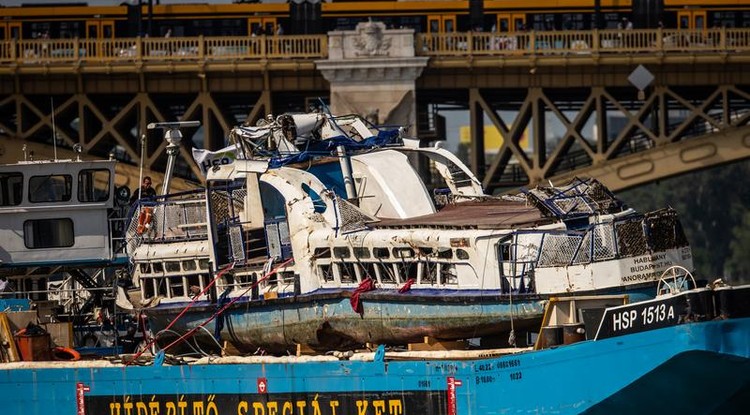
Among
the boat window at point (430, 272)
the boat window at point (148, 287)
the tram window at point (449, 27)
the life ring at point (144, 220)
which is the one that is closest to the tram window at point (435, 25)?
the tram window at point (449, 27)

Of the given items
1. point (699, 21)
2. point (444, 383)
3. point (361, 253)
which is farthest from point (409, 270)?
point (699, 21)

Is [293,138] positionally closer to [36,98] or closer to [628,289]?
[628,289]

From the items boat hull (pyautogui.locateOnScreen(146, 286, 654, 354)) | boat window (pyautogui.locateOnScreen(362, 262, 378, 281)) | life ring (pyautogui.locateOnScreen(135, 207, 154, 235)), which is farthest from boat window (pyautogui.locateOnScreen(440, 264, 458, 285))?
life ring (pyautogui.locateOnScreen(135, 207, 154, 235))

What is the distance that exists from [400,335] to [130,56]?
3292 centimetres

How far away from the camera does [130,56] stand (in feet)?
240

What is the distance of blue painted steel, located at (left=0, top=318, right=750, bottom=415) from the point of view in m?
36.9

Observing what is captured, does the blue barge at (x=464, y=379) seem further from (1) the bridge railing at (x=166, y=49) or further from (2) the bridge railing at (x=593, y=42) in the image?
(2) the bridge railing at (x=593, y=42)

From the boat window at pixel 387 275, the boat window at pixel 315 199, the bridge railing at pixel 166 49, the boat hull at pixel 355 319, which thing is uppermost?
the bridge railing at pixel 166 49

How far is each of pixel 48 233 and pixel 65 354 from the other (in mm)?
4070

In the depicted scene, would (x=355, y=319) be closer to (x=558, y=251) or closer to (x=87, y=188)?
(x=558, y=251)

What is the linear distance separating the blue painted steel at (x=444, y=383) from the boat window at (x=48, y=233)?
5.12m

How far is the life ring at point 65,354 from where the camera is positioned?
45.9m

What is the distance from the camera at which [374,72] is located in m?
72.2

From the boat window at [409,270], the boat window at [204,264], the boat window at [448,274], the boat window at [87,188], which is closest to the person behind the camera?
the boat window at [448,274]
